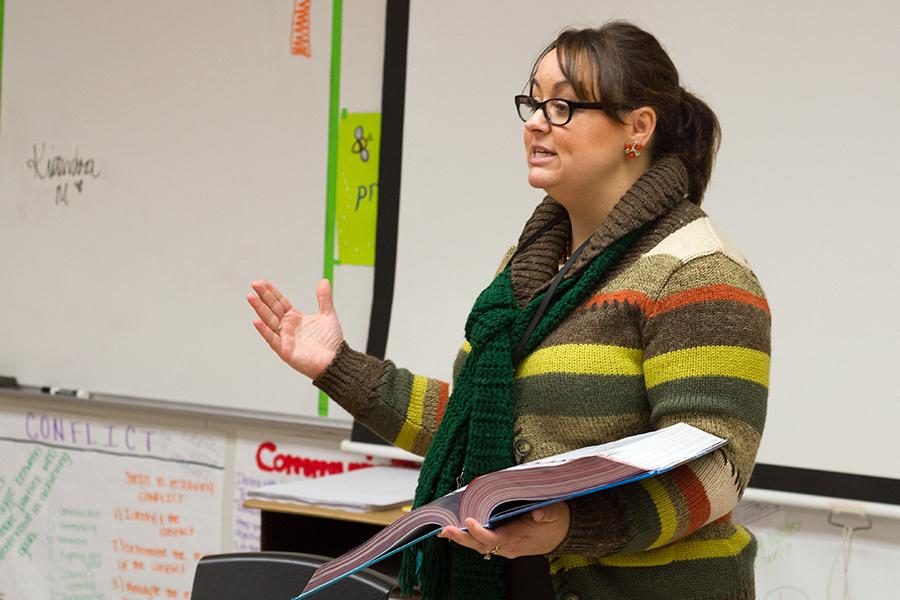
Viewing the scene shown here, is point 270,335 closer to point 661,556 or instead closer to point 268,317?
point 268,317

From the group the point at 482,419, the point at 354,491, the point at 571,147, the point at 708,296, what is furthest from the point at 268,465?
the point at 708,296

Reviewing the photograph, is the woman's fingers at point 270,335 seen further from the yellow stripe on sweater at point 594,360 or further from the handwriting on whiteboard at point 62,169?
the handwriting on whiteboard at point 62,169

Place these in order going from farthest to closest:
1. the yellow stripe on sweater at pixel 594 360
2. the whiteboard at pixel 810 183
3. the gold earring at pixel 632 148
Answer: the whiteboard at pixel 810 183, the gold earring at pixel 632 148, the yellow stripe on sweater at pixel 594 360

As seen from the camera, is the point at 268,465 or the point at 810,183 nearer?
the point at 810,183

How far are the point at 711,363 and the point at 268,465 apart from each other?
2.05 meters

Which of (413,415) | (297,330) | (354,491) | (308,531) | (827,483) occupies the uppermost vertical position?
(297,330)

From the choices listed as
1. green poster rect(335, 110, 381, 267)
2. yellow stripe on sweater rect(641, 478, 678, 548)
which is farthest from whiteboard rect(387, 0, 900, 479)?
yellow stripe on sweater rect(641, 478, 678, 548)

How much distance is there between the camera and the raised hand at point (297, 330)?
1.54 m

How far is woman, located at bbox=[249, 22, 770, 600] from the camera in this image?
3.95 feet

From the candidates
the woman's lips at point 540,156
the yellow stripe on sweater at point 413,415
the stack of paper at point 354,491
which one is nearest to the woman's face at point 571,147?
the woman's lips at point 540,156

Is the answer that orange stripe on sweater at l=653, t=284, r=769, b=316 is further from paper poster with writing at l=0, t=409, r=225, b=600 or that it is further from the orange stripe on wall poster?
paper poster with writing at l=0, t=409, r=225, b=600

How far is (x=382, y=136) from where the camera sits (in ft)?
9.29

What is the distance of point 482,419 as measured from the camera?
136cm

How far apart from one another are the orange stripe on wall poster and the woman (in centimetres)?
161
